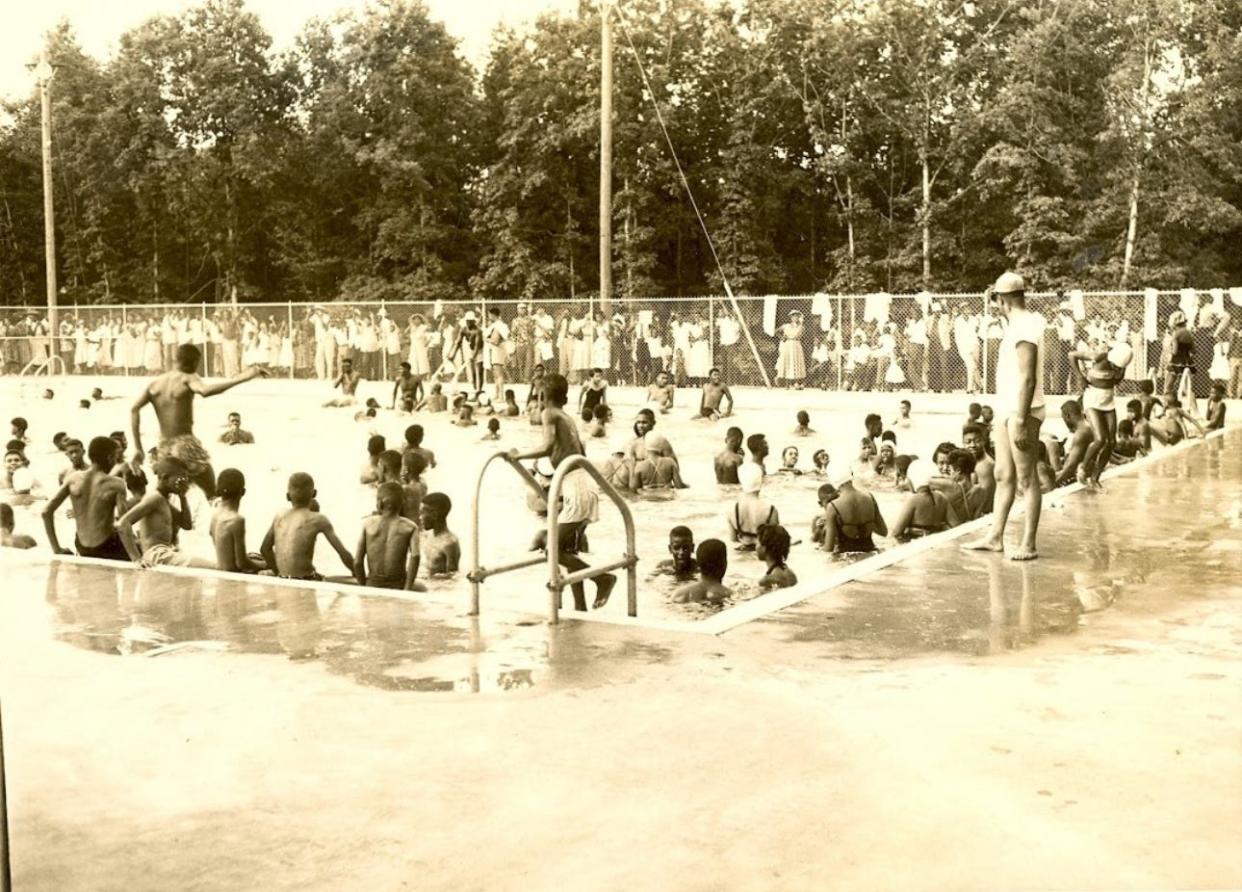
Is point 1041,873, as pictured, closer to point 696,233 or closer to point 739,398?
point 739,398

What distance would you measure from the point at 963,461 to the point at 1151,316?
15304mm

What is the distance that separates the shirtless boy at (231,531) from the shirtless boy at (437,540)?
167cm

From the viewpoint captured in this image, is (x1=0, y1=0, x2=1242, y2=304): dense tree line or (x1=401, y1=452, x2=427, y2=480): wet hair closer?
(x1=401, y1=452, x2=427, y2=480): wet hair

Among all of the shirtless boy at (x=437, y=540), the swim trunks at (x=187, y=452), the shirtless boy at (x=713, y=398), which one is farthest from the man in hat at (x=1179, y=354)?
the swim trunks at (x=187, y=452)

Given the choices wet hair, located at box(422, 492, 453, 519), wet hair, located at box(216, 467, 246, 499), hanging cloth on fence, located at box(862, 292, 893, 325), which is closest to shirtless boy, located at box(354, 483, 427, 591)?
wet hair, located at box(216, 467, 246, 499)

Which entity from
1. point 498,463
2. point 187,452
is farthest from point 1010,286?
point 498,463

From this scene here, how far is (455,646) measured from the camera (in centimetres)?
730

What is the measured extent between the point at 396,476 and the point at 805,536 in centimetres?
425

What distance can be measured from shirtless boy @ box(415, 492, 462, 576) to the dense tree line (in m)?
20.0

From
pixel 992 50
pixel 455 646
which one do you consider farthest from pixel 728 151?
pixel 455 646

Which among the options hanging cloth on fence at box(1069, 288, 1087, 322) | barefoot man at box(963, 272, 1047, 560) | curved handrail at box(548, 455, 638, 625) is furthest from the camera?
hanging cloth on fence at box(1069, 288, 1087, 322)

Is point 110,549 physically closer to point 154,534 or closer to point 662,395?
point 154,534

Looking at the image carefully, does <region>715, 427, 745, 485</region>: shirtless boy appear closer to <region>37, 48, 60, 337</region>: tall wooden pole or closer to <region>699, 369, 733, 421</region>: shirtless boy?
<region>699, 369, 733, 421</region>: shirtless boy

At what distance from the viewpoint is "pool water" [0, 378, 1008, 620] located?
13047 mm
